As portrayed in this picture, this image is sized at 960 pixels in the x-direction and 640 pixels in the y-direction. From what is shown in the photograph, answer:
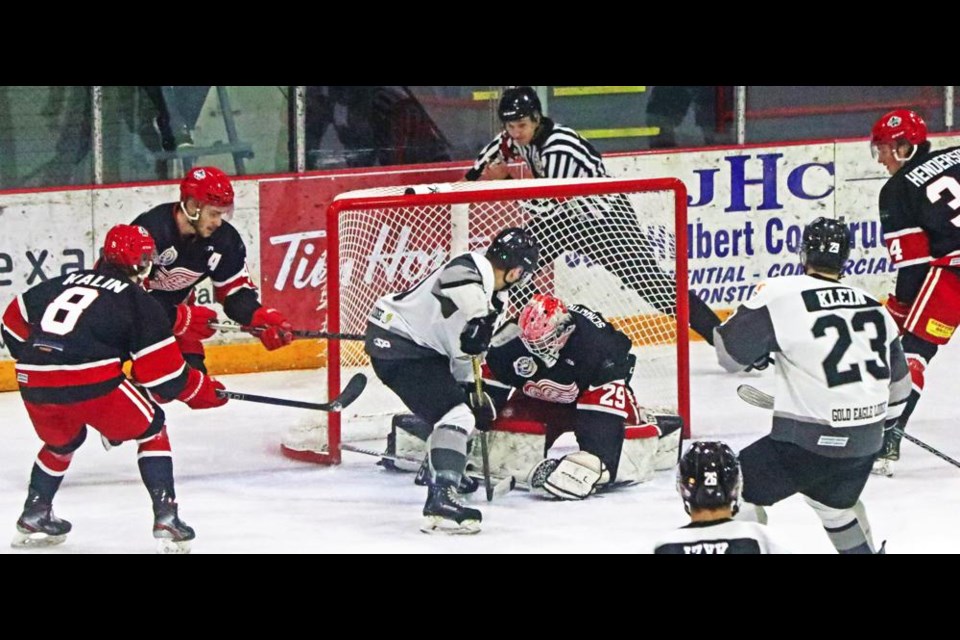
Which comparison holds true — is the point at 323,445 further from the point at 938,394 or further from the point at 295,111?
the point at 938,394

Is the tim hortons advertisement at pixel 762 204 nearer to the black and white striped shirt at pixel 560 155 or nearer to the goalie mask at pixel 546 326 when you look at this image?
the black and white striped shirt at pixel 560 155

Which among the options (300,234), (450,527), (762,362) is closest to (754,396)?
(762,362)

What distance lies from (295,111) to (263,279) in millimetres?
754

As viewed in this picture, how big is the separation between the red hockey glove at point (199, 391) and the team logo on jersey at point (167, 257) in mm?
799

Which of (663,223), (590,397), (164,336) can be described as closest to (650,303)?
(663,223)

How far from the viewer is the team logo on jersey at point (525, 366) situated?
6.37 metres

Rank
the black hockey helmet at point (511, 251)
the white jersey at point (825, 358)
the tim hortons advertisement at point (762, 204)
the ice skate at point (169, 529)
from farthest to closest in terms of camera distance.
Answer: the tim hortons advertisement at point (762, 204)
the black hockey helmet at point (511, 251)
the ice skate at point (169, 529)
the white jersey at point (825, 358)

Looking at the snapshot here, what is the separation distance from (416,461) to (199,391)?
1071 mm

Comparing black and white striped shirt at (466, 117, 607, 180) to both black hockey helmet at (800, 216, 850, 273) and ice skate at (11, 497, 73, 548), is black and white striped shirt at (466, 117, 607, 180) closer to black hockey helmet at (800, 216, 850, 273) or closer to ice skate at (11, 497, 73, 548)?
black hockey helmet at (800, 216, 850, 273)

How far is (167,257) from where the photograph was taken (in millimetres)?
6738

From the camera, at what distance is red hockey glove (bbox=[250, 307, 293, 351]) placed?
6750mm

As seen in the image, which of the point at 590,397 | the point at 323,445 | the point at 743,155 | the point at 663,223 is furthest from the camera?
the point at 743,155

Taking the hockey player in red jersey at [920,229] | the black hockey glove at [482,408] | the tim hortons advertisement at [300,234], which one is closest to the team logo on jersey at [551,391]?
the black hockey glove at [482,408]

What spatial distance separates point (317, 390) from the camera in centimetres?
798
